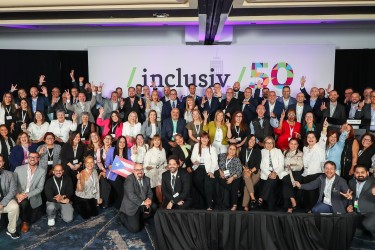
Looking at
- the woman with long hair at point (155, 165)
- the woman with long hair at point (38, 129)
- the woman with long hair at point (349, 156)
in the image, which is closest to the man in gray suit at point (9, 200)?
the woman with long hair at point (38, 129)

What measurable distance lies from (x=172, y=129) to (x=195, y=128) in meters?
0.39

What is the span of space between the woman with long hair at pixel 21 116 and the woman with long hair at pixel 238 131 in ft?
11.7

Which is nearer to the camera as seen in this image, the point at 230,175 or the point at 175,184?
the point at 175,184

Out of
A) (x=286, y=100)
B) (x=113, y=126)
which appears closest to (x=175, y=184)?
(x=113, y=126)

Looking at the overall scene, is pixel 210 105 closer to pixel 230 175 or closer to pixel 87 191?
pixel 230 175

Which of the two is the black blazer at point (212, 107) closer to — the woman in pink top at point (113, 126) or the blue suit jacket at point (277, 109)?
the blue suit jacket at point (277, 109)

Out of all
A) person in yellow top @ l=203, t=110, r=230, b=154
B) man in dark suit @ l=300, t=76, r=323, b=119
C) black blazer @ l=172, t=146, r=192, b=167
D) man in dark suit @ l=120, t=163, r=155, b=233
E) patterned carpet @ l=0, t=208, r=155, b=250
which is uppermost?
man in dark suit @ l=300, t=76, r=323, b=119

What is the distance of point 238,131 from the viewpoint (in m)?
6.05

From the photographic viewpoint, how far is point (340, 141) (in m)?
5.56

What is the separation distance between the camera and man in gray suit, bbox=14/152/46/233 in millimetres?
5195

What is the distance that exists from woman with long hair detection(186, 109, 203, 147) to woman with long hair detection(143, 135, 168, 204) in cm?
57

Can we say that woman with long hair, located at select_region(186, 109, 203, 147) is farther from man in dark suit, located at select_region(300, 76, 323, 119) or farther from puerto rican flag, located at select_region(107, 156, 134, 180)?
man in dark suit, located at select_region(300, 76, 323, 119)

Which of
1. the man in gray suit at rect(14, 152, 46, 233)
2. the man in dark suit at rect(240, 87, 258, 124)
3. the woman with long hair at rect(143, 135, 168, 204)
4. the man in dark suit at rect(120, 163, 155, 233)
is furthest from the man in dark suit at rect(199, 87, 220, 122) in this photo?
the man in gray suit at rect(14, 152, 46, 233)

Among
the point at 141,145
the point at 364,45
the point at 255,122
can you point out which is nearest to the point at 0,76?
the point at 141,145
